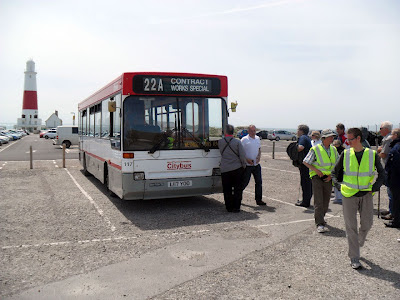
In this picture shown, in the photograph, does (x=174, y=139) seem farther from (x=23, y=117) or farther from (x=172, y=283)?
(x=23, y=117)

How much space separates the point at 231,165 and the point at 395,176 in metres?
3.02

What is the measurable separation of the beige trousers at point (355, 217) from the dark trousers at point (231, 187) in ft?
10.8

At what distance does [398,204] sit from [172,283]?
14.6 feet

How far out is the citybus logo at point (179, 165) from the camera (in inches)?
317

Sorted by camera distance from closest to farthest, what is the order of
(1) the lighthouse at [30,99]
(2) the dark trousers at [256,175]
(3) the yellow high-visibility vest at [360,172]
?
(3) the yellow high-visibility vest at [360,172] → (2) the dark trousers at [256,175] → (1) the lighthouse at [30,99]

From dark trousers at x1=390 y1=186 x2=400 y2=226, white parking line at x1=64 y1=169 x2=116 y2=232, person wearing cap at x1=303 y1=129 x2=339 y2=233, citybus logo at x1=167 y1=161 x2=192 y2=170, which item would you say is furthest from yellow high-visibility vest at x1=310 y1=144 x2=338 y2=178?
white parking line at x1=64 y1=169 x2=116 y2=232

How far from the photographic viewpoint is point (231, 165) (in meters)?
7.97

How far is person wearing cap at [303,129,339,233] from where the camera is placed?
641 centimetres

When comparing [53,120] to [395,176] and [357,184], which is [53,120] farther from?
[357,184]

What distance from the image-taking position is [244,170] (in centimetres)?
821

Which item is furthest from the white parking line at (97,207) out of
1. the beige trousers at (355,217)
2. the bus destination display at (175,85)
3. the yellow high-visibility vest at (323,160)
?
the beige trousers at (355,217)

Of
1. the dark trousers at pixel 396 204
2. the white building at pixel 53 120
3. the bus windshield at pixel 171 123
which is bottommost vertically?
the dark trousers at pixel 396 204

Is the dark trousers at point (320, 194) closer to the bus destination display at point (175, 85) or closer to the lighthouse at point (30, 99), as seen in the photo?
the bus destination display at point (175, 85)

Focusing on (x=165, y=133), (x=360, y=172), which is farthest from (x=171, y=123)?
(x=360, y=172)
